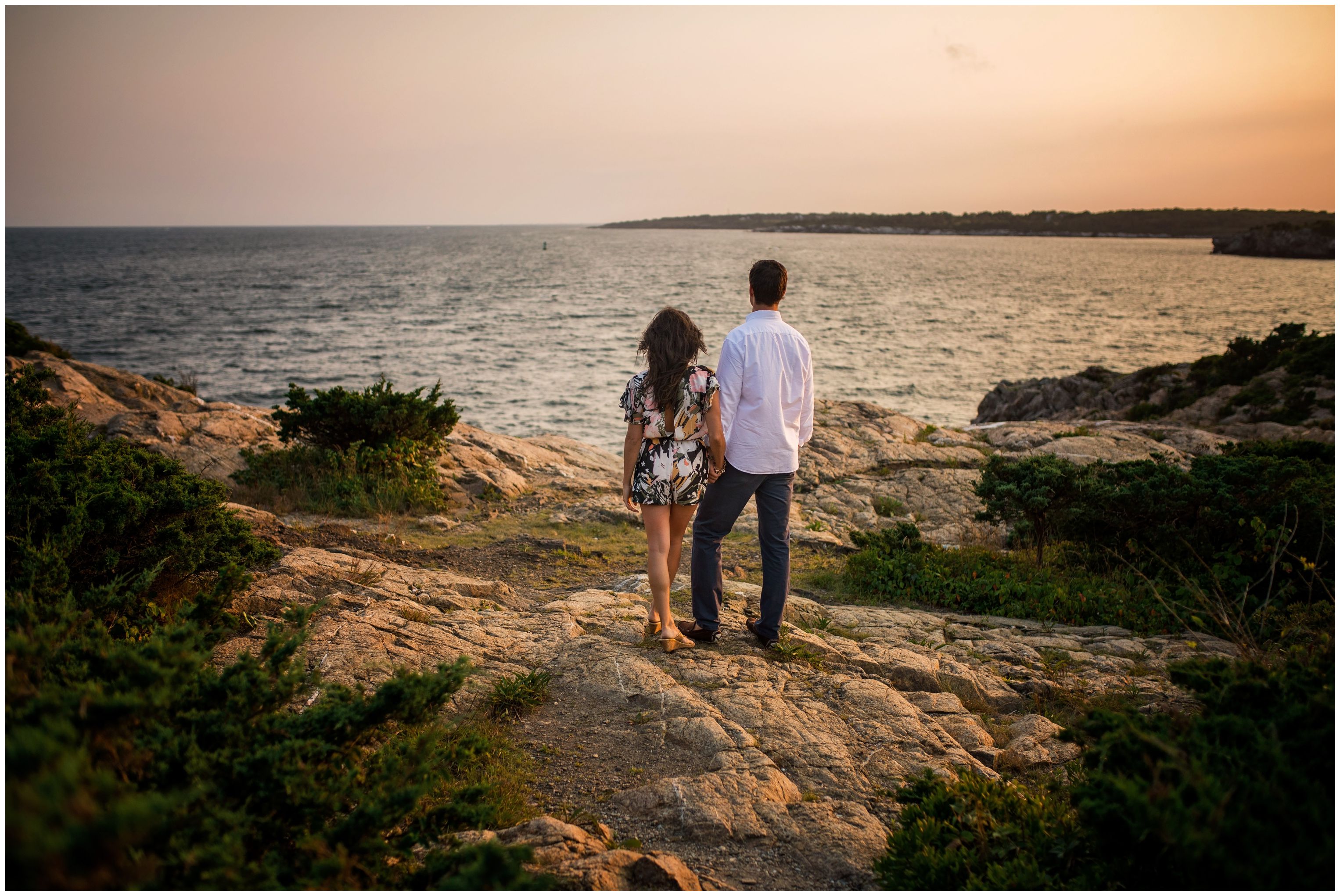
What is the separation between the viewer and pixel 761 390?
4523mm

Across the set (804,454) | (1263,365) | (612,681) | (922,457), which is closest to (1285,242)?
(1263,365)

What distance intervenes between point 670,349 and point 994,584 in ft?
13.2

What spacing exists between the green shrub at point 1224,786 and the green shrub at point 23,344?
18.2 meters

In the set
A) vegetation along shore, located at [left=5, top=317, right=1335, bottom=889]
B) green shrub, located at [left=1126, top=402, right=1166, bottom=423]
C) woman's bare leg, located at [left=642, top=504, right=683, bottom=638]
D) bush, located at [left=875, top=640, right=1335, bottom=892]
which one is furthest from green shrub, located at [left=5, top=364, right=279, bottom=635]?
green shrub, located at [left=1126, top=402, right=1166, bottom=423]

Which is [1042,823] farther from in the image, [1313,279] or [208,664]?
[1313,279]

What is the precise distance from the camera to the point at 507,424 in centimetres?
2200

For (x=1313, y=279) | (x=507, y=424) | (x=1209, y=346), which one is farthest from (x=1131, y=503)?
(x=1313, y=279)

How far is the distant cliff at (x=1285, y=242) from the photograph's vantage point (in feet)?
334

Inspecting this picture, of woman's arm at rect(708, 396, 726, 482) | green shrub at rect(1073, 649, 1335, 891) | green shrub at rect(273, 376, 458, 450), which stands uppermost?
woman's arm at rect(708, 396, 726, 482)

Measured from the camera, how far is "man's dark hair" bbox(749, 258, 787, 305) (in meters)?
4.45

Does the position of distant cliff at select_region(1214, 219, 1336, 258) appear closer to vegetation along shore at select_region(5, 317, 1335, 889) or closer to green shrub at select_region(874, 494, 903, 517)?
green shrub at select_region(874, 494, 903, 517)

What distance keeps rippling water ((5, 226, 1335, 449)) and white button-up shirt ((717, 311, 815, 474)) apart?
1571cm

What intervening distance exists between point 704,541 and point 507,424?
59.2 feet

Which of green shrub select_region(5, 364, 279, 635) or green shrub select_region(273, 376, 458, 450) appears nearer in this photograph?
green shrub select_region(5, 364, 279, 635)
